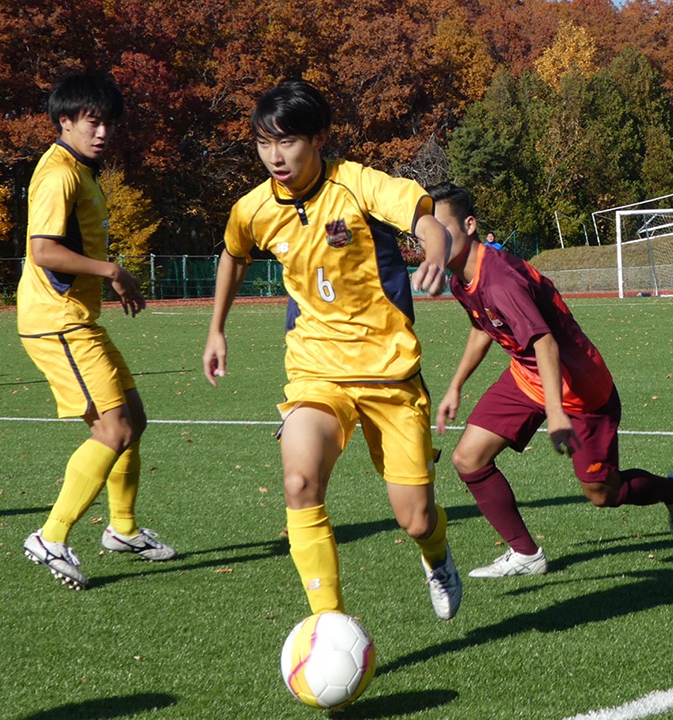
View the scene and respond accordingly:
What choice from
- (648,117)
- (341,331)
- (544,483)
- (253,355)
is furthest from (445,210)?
(648,117)

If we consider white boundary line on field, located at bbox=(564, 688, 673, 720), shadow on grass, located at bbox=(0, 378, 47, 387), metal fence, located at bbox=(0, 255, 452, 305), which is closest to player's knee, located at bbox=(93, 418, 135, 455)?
white boundary line on field, located at bbox=(564, 688, 673, 720)

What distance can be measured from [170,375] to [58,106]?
10.2m

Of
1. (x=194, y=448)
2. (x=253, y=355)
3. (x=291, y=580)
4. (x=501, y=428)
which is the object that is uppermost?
(x=501, y=428)

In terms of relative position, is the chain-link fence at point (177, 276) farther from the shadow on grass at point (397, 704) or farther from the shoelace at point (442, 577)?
the shadow on grass at point (397, 704)

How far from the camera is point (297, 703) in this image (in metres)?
3.62

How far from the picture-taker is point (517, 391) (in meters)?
5.11

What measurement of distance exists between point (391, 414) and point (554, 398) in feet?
2.06

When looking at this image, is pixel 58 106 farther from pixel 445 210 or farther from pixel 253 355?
pixel 253 355

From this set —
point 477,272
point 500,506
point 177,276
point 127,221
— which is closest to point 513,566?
point 500,506

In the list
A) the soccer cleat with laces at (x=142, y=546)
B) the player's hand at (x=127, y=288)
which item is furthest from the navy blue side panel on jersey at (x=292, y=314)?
the soccer cleat with laces at (x=142, y=546)

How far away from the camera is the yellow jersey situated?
5.03m

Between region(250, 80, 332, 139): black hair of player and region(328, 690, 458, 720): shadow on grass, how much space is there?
206cm

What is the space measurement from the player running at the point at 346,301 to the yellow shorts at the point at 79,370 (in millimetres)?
1259

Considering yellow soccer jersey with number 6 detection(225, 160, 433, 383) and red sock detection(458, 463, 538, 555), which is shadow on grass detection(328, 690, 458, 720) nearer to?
yellow soccer jersey with number 6 detection(225, 160, 433, 383)
